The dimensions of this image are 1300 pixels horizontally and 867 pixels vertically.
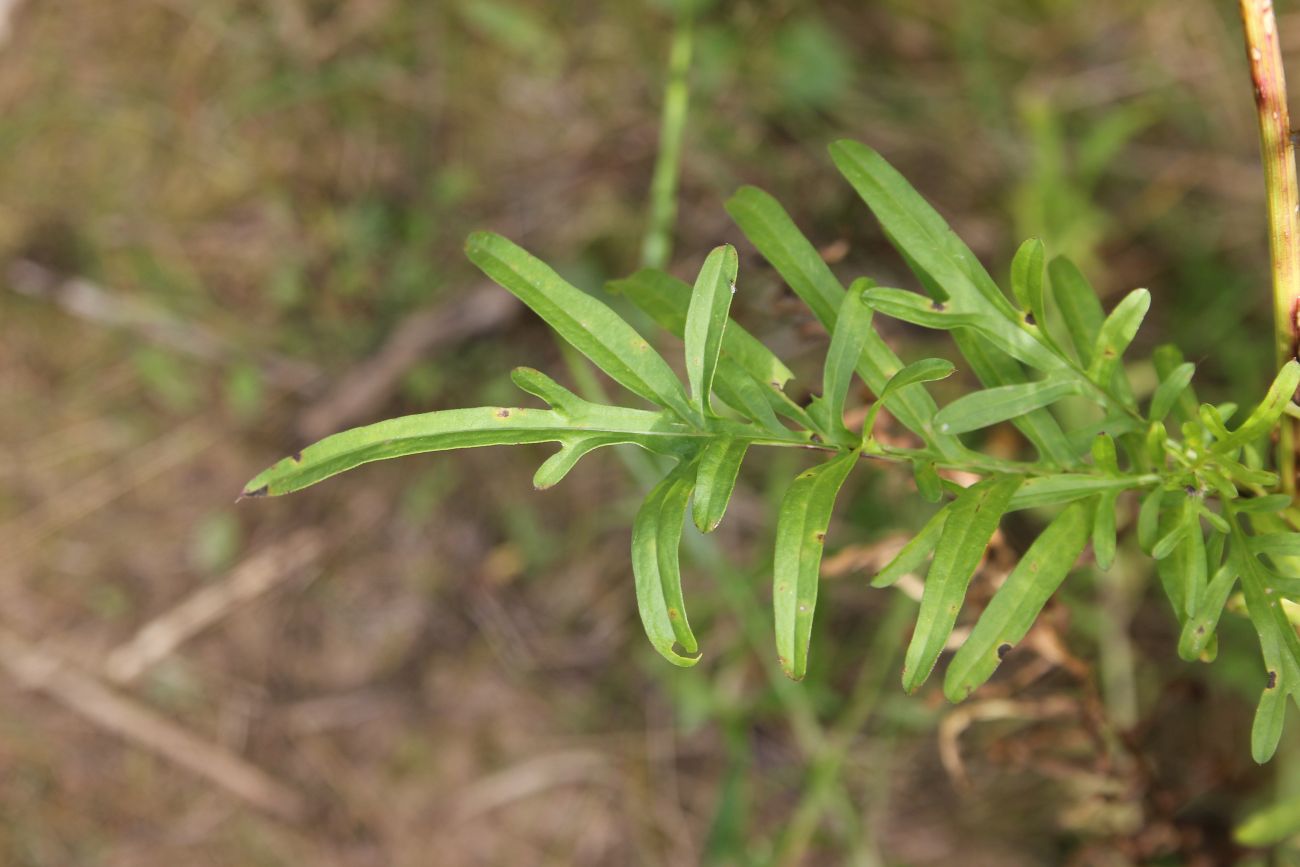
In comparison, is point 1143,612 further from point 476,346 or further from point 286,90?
point 286,90

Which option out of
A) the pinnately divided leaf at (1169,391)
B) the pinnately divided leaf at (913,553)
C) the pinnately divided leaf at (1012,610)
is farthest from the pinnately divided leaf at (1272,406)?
the pinnately divided leaf at (913,553)

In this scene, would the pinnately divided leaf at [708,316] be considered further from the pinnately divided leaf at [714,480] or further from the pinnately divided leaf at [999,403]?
the pinnately divided leaf at [999,403]

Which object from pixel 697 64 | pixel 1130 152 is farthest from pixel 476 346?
pixel 1130 152

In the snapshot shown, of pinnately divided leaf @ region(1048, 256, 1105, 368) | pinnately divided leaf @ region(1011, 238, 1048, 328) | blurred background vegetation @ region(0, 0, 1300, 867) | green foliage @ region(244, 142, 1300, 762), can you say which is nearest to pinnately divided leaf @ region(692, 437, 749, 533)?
green foliage @ region(244, 142, 1300, 762)

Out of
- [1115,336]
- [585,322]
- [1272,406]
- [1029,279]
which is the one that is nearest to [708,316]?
[585,322]

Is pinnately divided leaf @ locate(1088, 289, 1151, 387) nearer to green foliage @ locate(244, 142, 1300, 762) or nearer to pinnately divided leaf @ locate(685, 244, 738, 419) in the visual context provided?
green foliage @ locate(244, 142, 1300, 762)

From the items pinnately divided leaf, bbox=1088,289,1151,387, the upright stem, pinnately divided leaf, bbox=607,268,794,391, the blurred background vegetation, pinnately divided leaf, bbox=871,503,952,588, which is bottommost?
the blurred background vegetation

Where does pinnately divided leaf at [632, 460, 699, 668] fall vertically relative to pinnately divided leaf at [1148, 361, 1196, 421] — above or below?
below
